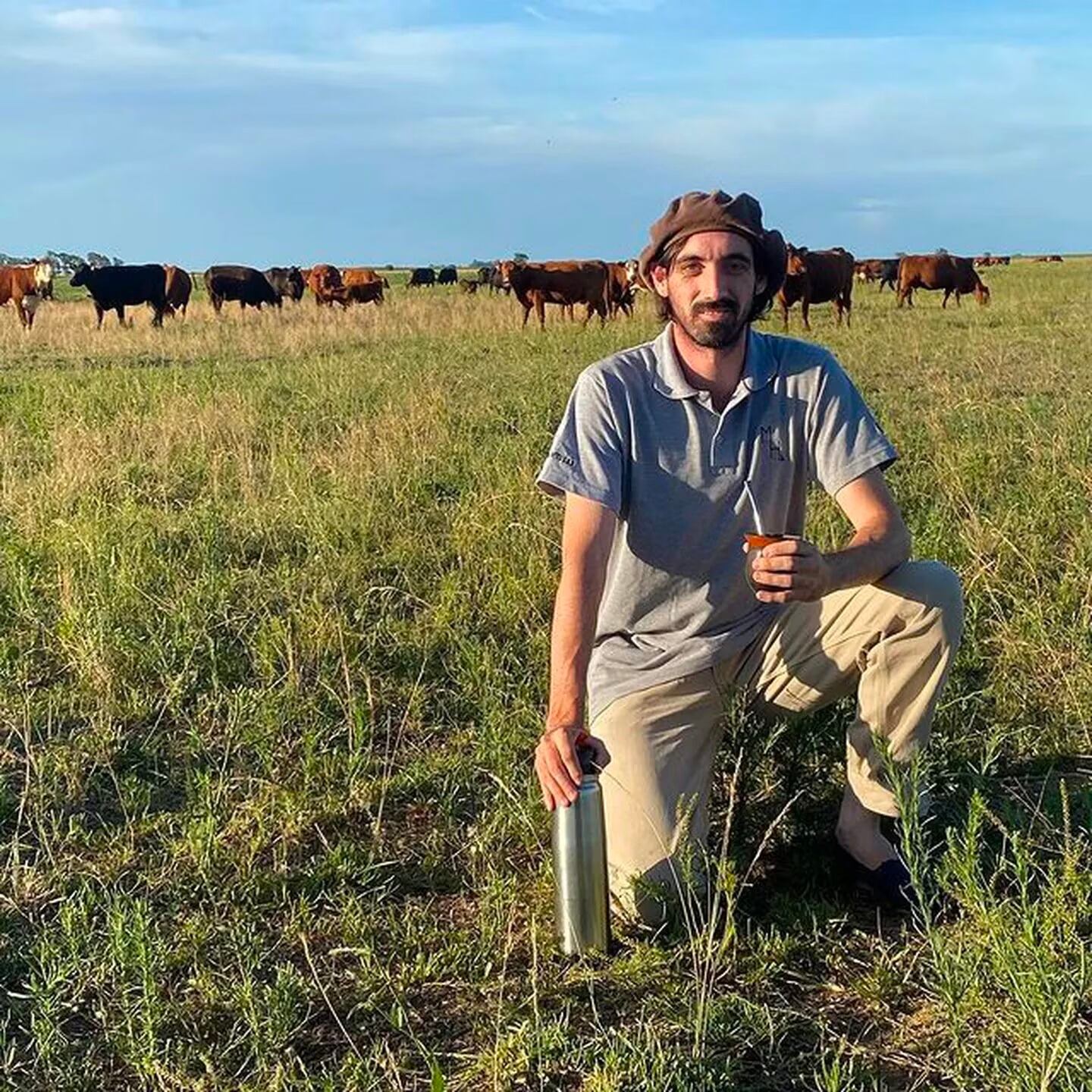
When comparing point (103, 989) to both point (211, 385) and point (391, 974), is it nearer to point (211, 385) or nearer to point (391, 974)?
point (391, 974)

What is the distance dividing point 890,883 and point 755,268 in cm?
142

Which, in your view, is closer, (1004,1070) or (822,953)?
(1004,1070)

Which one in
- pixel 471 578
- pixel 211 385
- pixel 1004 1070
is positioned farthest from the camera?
pixel 211 385

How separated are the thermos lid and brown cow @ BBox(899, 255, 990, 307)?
24009mm

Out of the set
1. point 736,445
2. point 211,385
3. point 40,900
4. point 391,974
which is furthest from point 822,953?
point 211,385

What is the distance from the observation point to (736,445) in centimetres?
254

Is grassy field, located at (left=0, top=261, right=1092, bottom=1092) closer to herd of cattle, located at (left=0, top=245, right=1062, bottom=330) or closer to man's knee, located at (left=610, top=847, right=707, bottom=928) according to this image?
man's knee, located at (left=610, top=847, right=707, bottom=928)

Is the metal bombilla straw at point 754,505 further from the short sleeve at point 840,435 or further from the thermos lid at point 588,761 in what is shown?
the thermos lid at point 588,761

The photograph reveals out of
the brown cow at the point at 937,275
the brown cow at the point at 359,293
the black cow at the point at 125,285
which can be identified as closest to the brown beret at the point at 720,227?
the black cow at the point at 125,285

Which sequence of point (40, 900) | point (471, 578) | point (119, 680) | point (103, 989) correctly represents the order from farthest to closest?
point (471, 578) < point (119, 680) < point (40, 900) < point (103, 989)

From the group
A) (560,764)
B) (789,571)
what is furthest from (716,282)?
(560,764)

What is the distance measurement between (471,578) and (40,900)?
2.05 metres

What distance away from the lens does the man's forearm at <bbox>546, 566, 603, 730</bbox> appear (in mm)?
2193

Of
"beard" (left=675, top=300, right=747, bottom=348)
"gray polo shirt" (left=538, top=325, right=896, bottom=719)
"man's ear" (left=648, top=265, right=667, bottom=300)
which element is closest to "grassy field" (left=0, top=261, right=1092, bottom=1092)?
"gray polo shirt" (left=538, top=325, right=896, bottom=719)
